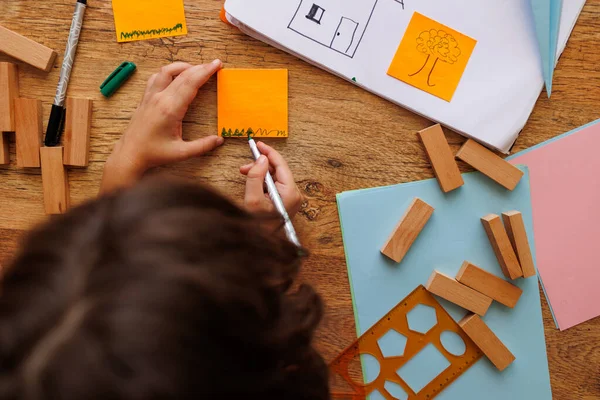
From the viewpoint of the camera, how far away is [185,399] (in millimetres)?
367

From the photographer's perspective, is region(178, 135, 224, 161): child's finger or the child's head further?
region(178, 135, 224, 161): child's finger

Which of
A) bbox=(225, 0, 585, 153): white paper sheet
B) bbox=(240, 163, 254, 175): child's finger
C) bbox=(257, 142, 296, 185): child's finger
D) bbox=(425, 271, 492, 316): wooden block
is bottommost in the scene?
bbox=(425, 271, 492, 316): wooden block

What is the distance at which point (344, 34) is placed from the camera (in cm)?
70

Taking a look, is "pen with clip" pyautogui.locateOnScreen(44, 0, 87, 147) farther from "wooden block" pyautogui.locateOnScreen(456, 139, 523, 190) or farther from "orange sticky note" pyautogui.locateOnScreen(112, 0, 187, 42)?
"wooden block" pyautogui.locateOnScreen(456, 139, 523, 190)

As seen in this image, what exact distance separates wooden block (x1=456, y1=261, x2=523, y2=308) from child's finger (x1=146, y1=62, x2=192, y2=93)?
0.52 m

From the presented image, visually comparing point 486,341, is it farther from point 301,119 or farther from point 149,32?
point 149,32

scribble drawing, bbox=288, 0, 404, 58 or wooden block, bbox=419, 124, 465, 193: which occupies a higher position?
scribble drawing, bbox=288, 0, 404, 58

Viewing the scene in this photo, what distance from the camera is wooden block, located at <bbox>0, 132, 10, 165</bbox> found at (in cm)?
71

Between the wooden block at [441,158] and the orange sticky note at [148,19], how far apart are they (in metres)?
0.40

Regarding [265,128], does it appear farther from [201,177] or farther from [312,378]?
[312,378]

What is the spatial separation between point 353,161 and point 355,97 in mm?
97

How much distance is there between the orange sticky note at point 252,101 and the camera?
0.70 meters

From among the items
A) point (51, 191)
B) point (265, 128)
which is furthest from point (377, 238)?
point (51, 191)

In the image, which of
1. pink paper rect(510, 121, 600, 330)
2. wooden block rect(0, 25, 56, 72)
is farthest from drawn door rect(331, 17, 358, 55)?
wooden block rect(0, 25, 56, 72)
